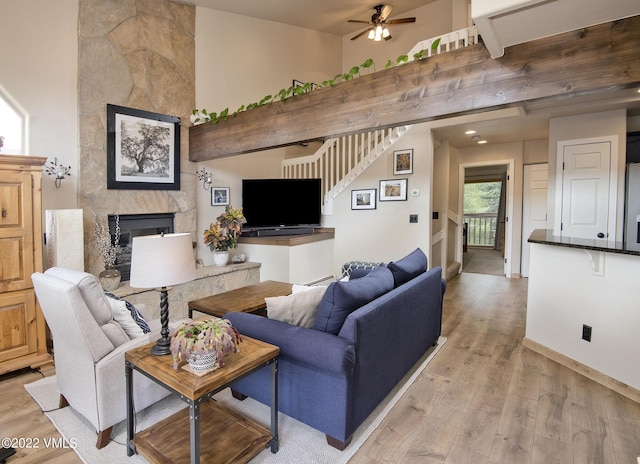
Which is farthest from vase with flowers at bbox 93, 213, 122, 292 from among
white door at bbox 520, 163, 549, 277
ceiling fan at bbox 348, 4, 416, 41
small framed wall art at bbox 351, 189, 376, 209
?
white door at bbox 520, 163, 549, 277

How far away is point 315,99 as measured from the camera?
3229 mm

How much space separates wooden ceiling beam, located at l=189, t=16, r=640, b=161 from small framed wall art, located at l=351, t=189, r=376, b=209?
6.97 ft

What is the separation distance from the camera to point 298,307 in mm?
2086

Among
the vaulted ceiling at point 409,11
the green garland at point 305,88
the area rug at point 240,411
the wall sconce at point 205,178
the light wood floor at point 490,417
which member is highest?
the vaulted ceiling at point 409,11

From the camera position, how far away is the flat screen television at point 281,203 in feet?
17.4

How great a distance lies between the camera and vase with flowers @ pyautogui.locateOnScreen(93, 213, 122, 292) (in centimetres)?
355

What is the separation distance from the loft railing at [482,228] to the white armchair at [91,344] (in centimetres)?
1022

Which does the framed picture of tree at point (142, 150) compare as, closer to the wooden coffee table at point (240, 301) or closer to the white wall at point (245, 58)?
the white wall at point (245, 58)

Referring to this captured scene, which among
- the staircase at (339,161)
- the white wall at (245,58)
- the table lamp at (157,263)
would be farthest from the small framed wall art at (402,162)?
the table lamp at (157,263)

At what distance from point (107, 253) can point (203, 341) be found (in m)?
2.83

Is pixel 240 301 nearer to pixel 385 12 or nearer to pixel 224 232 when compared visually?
pixel 224 232

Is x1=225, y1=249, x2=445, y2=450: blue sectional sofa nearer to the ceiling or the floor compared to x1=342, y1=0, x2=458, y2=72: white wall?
nearer to the floor

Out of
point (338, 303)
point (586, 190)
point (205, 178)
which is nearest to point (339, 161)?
point (205, 178)

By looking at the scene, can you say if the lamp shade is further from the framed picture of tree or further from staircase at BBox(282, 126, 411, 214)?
staircase at BBox(282, 126, 411, 214)
